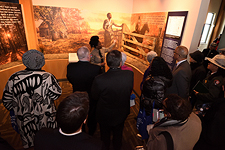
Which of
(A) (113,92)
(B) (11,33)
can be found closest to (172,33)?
(A) (113,92)

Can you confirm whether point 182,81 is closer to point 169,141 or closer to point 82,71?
point 169,141

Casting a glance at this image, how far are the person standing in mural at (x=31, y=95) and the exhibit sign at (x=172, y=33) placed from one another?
294 centimetres

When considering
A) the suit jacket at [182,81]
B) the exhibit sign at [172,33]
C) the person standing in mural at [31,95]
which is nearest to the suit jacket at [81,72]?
the person standing in mural at [31,95]

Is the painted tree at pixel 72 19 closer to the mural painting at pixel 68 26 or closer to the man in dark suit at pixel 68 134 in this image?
the mural painting at pixel 68 26

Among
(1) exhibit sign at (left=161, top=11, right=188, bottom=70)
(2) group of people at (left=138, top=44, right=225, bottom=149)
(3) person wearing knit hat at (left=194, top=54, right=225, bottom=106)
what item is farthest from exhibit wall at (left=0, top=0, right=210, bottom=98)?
(3) person wearing knit hat at (left=194, top=54, right=225, bottom=106)

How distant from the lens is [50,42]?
486 centimetres

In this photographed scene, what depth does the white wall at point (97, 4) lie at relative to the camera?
444 cm

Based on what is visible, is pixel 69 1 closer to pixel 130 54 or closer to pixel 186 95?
pixel 130 54

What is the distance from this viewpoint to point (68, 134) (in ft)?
2.77

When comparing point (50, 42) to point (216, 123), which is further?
point (50, 42)

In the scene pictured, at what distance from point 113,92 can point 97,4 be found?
455cm

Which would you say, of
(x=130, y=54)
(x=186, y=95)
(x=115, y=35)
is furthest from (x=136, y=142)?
(x=115, y=35)

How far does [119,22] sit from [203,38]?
18.7 ft

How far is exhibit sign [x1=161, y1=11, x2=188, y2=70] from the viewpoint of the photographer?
305 centimetres
